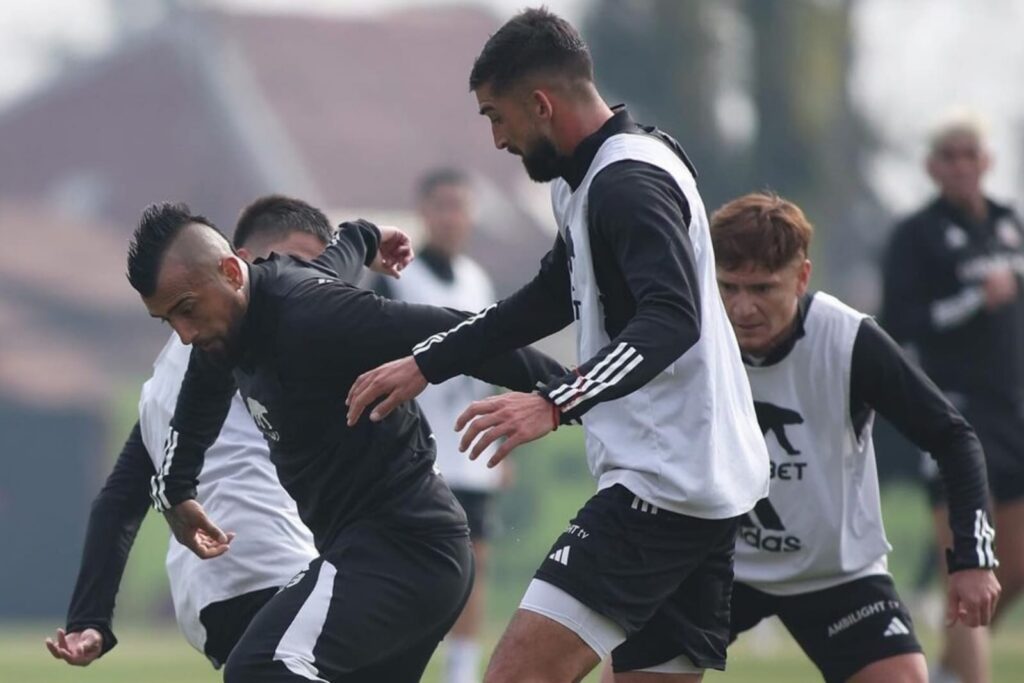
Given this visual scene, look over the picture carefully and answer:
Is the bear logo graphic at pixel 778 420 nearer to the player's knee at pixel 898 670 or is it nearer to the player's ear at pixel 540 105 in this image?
the player's knee at pixel 898 670

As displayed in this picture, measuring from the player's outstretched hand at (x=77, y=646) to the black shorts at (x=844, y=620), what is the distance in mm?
1770


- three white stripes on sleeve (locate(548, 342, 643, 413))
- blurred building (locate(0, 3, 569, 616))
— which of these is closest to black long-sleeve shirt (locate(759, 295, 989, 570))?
three white stripes on sleeve (locate(548, 342, 643, 413))

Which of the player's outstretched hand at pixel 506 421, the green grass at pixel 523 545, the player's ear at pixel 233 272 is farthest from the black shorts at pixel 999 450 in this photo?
the green grass at pixel 523 545

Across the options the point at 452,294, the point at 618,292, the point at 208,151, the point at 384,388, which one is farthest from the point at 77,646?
the point at 208,151

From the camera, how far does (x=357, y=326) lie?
194 inches

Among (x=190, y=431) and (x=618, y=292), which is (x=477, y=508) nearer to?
(x=190, y=431)

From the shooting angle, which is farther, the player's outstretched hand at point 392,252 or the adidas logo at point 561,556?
the player's outstretched hand at point 392,252

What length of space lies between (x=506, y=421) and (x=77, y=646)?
1.72 meters

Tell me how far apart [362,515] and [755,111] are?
3032cm

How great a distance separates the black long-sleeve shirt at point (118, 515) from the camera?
5547mm

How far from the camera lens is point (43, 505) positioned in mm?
27703

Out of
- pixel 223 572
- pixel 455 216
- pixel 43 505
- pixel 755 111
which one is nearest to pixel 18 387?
pixel 43 505

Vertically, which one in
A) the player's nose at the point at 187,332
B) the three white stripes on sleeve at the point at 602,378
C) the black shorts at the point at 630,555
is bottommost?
the black shorts at the point at 630,555

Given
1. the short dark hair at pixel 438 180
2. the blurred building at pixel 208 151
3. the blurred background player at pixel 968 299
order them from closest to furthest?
1. the blurred background player at pixel 968 299
2. the short dark hair at pixel 438 180
3. the blurred building at pixel 208 151
